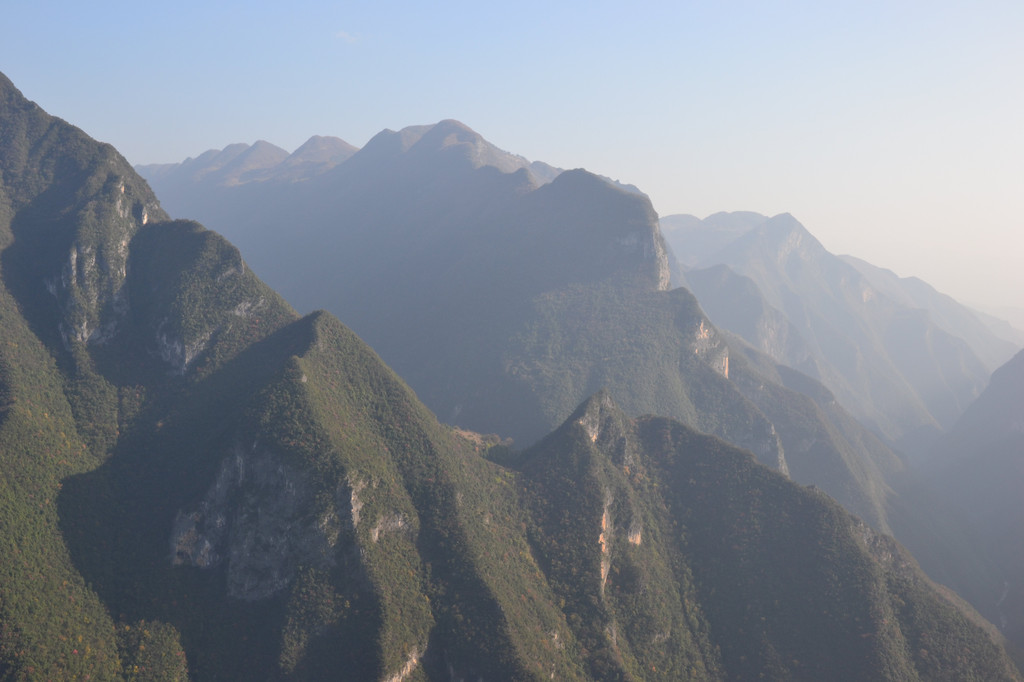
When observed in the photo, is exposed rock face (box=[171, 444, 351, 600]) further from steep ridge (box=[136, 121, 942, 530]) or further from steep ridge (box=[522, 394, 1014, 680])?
steep ridge (box=[136, 121, 942, 530])

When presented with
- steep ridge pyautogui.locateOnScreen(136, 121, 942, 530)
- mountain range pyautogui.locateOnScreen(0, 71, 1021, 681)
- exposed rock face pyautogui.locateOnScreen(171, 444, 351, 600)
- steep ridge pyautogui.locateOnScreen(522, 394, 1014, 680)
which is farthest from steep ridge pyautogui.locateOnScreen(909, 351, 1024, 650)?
exposed rock face pyautogui.locateOnScreen(171, 444, 351, 600)

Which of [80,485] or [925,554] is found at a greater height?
[80,485]

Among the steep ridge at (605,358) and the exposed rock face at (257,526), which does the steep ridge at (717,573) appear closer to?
the exposed rock face at (257,526)

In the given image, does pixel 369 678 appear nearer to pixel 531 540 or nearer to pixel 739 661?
pixel 531 540

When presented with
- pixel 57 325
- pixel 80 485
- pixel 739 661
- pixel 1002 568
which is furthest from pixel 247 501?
pixel 1002 568

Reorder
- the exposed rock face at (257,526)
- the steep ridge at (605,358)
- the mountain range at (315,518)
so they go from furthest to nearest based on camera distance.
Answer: the steep ridge at (605,358)
the exposed rock face at (257,526)
the mountain range at (315,518)

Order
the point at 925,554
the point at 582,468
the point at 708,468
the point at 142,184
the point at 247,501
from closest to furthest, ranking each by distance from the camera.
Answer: the point at 247,501
the point at 582,468
the point at 708,468
the point at 142,184
the point at 925,554

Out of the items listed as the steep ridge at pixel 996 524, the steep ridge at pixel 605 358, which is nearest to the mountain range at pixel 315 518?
the steep ridge at pixel 996 524
